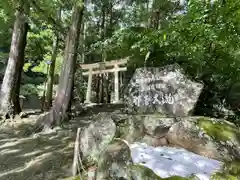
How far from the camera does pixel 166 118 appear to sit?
3.39 metres

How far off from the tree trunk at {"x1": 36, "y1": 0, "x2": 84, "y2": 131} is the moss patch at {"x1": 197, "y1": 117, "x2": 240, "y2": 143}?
11.8 ft

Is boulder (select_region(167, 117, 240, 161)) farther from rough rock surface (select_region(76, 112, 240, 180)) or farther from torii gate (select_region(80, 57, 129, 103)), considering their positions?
torii gate (select_region(80, 57, 129, 103))

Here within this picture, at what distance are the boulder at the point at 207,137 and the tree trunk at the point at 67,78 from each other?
A: 327 centimetres

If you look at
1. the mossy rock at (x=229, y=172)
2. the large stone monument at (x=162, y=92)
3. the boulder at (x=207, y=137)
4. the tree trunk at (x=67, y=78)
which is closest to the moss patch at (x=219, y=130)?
the boulder at (x=207, y=137)

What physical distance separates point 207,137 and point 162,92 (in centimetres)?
134

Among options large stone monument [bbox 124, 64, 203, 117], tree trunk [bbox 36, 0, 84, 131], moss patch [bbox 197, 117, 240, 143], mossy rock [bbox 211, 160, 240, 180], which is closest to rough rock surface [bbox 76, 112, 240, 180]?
moss patch [bbox 197, 117, 240, 143]

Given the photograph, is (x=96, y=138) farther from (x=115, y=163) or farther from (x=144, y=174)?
(x=144, y=174)

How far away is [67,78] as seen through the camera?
18.9 feet

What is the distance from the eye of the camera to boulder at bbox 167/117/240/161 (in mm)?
2760

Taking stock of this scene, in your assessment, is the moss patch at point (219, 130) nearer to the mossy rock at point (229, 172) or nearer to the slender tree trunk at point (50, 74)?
the mossy rock at point (229, 172)

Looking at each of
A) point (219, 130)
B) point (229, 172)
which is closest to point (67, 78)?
point (219, 130)

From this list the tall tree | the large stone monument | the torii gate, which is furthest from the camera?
the torii gate

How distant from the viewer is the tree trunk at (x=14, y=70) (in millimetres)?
6121

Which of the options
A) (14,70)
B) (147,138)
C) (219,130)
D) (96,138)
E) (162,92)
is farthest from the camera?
(14,70)
